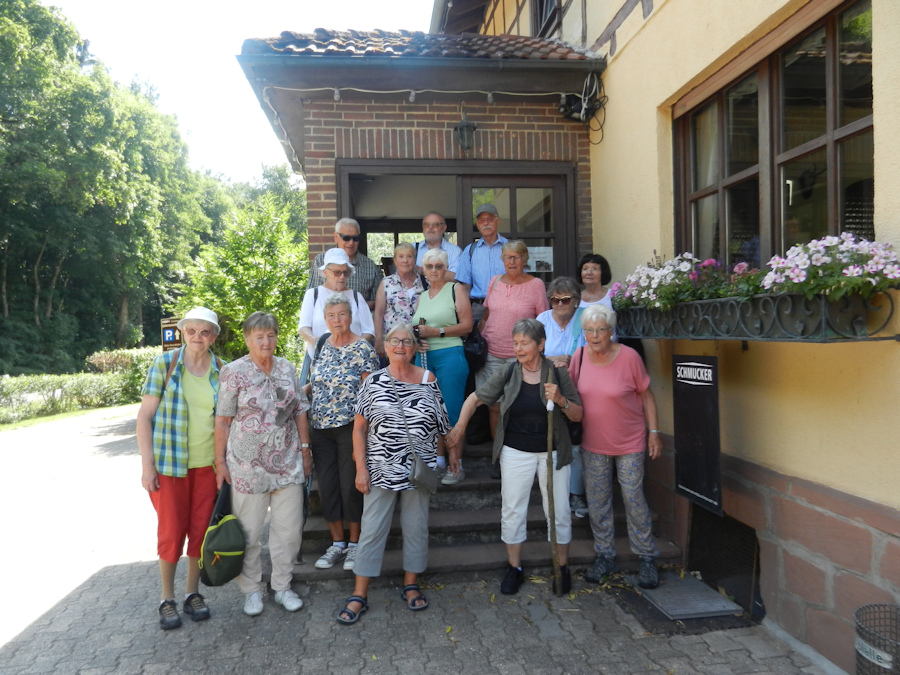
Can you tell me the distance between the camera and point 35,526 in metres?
5.81

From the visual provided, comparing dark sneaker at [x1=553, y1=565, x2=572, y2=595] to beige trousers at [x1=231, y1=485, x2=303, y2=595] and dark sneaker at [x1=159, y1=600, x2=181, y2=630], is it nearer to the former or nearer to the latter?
beige trousers at [x1=231, y1=485, x2=303, y2=595]

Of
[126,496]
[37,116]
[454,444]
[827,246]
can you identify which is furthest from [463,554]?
[37,116]

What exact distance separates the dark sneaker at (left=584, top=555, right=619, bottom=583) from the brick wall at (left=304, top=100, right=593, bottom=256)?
3181 mm

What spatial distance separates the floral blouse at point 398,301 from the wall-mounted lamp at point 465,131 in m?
1.80

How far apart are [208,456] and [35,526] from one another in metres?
3.72

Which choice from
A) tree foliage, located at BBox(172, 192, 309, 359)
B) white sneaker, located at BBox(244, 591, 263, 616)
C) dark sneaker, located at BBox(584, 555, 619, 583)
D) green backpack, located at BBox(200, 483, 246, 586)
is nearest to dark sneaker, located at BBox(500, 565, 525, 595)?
dark sneaker, located at BBox(584, 555, 619, 583)

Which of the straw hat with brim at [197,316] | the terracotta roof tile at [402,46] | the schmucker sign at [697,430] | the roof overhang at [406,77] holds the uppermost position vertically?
the terracotta roof tile at [402,46]

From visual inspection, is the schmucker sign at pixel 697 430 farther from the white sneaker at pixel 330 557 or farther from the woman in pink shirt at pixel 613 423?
the white sneaker at pixel 330 557

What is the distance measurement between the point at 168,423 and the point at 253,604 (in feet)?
4.11

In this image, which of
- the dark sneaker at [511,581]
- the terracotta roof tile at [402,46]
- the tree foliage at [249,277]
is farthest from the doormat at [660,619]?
the tree foliage at [249,277]

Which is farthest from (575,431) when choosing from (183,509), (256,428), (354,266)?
(183,509)

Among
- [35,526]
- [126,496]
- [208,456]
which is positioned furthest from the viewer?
[126,496]

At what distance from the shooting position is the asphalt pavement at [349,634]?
3.08 m

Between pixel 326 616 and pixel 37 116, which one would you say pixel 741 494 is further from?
pixel 37 116
